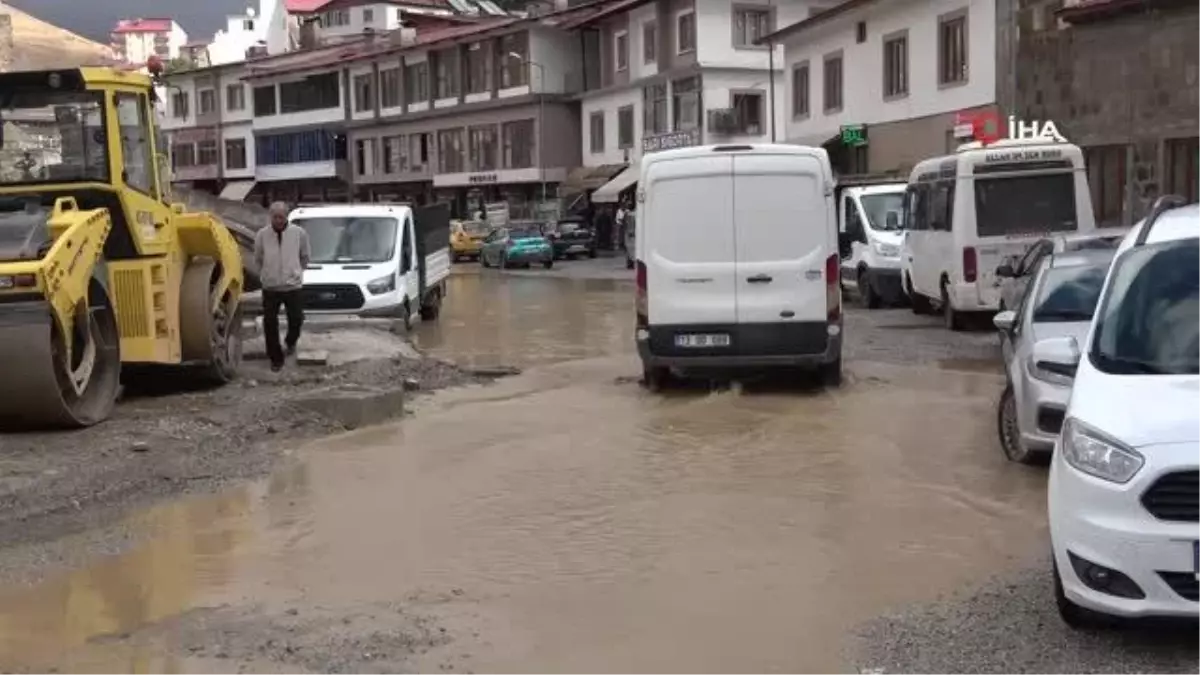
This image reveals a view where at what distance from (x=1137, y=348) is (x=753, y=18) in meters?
47.0

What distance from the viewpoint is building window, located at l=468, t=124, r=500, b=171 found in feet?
210

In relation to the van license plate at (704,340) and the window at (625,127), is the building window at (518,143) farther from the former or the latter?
the van license plate at (704,340)

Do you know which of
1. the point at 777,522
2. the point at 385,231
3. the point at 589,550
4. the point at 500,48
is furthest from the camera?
the point at 500,48

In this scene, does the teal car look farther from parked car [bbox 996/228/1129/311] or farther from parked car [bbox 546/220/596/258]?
parked car [bbox 996/228/1129/311]

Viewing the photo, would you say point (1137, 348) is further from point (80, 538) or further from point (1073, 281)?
point (80, 538)

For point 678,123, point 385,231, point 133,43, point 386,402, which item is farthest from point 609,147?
point 133,43

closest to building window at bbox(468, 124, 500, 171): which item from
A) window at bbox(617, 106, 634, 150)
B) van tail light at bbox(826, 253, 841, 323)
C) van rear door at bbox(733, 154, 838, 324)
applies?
window at bbox(617, 106, 634, 150)

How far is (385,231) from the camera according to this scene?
73.7 feet

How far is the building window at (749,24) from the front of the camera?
168 feet

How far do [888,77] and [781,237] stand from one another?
24717 mm

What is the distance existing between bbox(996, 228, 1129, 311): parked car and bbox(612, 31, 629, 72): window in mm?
38476

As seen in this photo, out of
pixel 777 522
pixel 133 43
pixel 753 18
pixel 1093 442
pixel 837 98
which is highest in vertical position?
pixel 133 43

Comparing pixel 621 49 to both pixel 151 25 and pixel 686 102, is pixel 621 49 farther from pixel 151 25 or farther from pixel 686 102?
pixel 151 25

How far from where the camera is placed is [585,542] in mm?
8406
